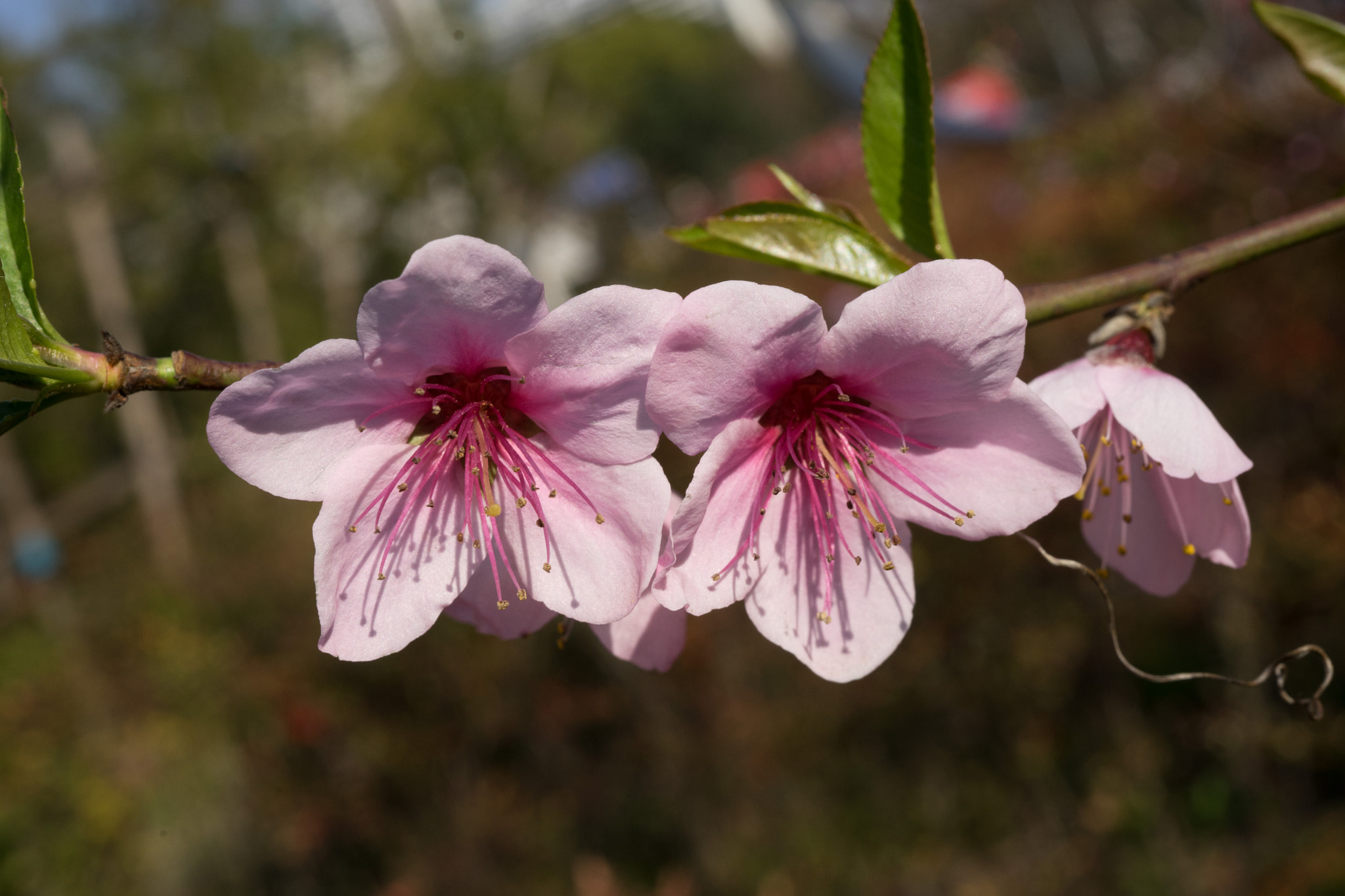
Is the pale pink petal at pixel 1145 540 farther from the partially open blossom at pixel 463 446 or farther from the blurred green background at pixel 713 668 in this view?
the blurred green background at pixel 713 668

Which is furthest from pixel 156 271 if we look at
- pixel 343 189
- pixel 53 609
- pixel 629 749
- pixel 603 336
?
pixel 603 336

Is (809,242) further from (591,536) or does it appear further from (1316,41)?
(1316,41)

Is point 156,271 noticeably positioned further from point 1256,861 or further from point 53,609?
point 1256,861

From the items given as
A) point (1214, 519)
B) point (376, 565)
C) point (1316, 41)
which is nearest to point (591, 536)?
point (376, 565)

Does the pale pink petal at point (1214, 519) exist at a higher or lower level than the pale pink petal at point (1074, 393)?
lower

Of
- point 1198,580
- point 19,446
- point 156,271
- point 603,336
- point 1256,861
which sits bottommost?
point 1256,861

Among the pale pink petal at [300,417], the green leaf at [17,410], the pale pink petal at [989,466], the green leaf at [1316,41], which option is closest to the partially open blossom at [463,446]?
the pale pink petal at [300,417]

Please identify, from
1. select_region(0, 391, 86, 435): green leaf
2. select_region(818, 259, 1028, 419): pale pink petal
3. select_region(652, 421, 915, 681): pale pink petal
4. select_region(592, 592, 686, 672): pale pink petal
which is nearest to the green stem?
select_region(818, 259, 1028, 419): pale pink petal
